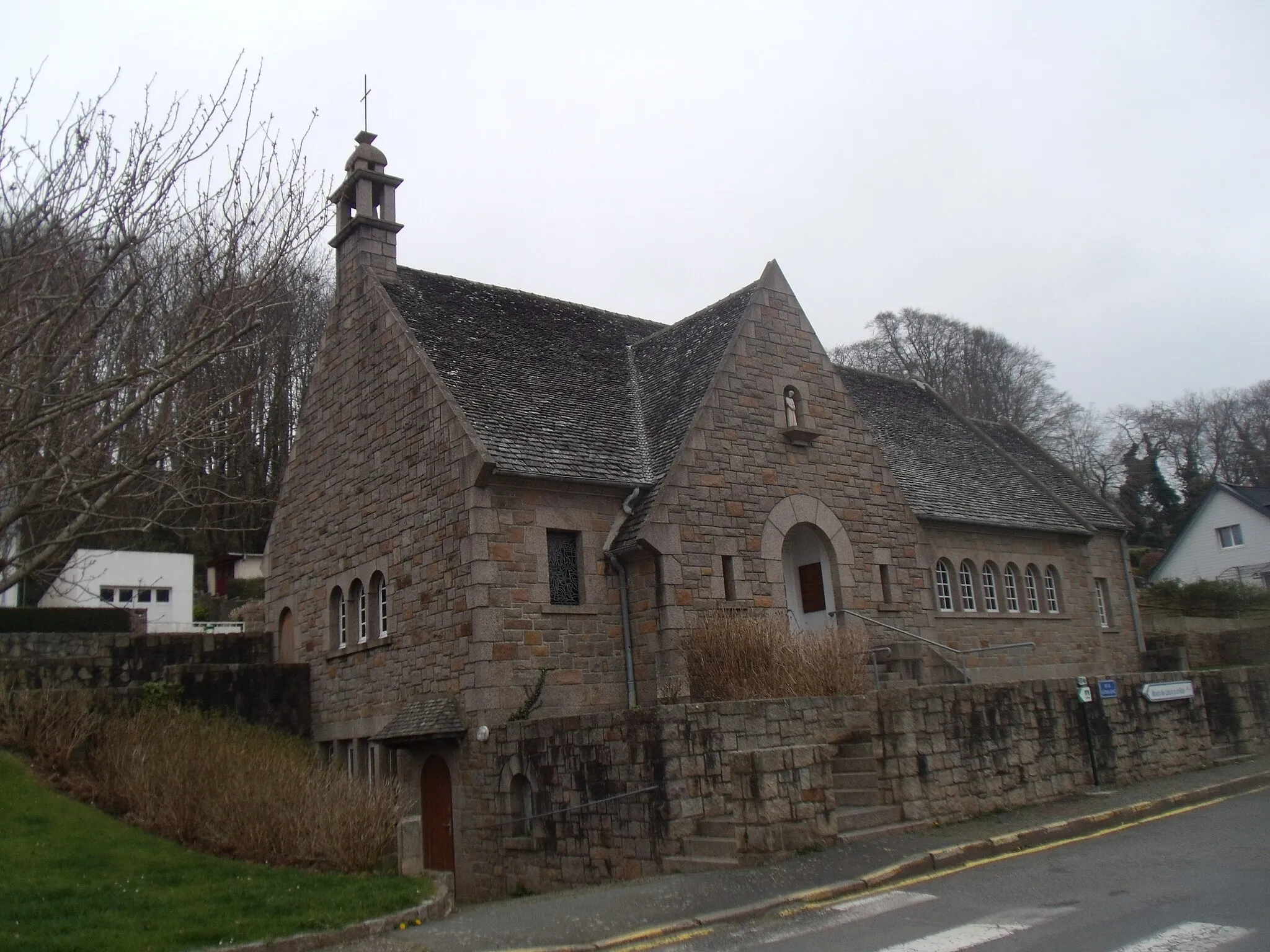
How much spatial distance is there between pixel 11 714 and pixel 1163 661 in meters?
25.8

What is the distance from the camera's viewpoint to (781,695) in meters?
14.6

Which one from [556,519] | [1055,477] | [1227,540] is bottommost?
[556,519]

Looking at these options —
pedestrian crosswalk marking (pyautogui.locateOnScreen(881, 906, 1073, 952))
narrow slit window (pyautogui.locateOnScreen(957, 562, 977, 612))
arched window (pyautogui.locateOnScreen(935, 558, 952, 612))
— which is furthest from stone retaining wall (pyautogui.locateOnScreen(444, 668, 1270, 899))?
narrow slit window (pyautogui.locateOnScreen(957, 562, 977, 612))

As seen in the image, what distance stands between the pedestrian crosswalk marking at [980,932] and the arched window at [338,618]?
45.6 feet

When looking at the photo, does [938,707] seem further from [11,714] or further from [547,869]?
[11,714]

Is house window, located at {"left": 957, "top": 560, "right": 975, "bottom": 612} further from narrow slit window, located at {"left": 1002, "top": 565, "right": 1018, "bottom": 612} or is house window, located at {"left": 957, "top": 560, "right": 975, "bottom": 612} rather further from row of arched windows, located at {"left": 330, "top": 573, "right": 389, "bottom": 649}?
row of arched windows, located at {"left": 330, "top": 573, "right": 389, "bottom": 649}

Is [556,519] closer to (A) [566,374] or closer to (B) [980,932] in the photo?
(A) [566,374]

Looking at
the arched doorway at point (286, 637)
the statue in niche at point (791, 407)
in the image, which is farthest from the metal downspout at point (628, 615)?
the arched doorway at point (286, 637)

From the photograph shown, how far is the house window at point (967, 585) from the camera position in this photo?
23.9 meters

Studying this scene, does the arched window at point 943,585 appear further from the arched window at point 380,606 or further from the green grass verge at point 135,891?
the green grass verge at point 135,891

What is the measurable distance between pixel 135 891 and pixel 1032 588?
822 inches

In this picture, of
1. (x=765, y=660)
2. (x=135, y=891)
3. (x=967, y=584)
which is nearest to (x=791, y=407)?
(x=765, y=660)

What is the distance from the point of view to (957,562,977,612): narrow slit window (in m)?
23.9

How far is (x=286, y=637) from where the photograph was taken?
22.3 m
